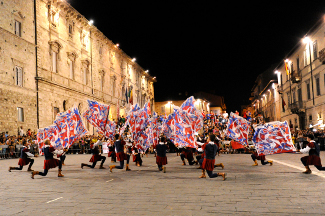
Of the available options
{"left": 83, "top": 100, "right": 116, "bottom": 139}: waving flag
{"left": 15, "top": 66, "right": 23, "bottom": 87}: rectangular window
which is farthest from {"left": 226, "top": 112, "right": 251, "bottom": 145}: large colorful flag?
{"left": 15, "top": 66, "right": 23, "bottom": 87}: rectangular window

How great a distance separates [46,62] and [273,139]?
25863mm

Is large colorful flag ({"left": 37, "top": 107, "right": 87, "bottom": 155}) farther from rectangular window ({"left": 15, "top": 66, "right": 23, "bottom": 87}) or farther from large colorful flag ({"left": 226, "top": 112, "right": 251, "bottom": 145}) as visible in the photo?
rectangular window ({"left": 15, "top": 66, "right": 23, "bottom": 87})

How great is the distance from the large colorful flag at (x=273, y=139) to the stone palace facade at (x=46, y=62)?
1250 cm

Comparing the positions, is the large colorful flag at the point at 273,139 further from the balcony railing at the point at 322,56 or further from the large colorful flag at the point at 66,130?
the balcony railing at the point at 322,56

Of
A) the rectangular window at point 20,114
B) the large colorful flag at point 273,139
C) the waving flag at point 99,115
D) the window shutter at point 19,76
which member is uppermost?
the window shutter at point 19,76

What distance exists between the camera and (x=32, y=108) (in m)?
30.2

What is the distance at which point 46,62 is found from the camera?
1293 inches

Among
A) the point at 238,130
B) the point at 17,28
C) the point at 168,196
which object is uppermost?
the point at 17,28

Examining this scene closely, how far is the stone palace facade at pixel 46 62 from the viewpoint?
27438mm

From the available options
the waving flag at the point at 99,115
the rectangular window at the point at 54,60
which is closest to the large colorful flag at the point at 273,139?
the waving flag at the point at 99,115

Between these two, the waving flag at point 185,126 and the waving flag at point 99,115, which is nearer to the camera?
the waving flag at point 185,126

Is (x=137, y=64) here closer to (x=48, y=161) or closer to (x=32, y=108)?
(x=32, y=108)

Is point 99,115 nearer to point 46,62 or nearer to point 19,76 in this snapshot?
point 19,76

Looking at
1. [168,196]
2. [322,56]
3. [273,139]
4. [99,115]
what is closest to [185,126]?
[273,139]
